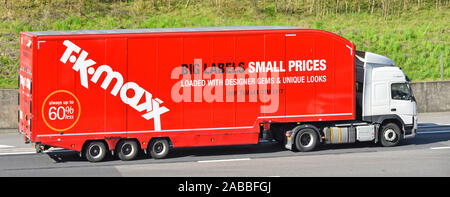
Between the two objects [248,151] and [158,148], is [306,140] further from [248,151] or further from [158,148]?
[158,148]

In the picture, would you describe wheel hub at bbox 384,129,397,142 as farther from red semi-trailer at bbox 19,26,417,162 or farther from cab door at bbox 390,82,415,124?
red semi-trailer at bbox 19,26,417,162

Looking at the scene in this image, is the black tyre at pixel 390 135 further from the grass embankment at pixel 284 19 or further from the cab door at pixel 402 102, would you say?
the grass embankment at pixel 284 19

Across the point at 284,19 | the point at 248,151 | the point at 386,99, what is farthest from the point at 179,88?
the point at 284,19

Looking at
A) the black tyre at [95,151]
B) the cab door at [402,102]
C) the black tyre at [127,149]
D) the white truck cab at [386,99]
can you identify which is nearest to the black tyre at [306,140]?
the white truck cab at [386,99]

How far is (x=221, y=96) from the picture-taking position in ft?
61.6

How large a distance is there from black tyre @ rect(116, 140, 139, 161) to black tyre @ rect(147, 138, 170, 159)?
1.37ft

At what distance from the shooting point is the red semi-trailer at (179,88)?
702 inches

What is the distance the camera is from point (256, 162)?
61.4ft

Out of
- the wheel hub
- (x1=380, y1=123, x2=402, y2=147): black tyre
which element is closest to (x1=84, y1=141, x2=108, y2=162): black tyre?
(x1=380, y1=123, x2=402, y2=147): black tyre

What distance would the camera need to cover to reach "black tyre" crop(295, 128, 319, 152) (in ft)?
Answer: 65.4
